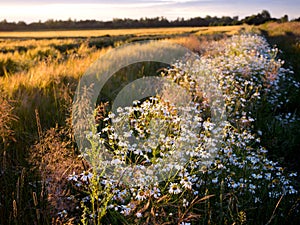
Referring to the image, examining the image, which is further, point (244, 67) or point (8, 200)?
point (244, 67)

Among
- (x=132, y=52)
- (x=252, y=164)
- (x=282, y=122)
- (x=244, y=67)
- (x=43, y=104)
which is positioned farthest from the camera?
(x=132, y=52)

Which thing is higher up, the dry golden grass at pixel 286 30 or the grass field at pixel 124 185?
the dry golden grass at pixel 286 30

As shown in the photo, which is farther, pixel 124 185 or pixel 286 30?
pixel 286 30

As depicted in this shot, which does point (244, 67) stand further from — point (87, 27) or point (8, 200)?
point (87, 27)

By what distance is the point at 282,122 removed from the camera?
6621 mm

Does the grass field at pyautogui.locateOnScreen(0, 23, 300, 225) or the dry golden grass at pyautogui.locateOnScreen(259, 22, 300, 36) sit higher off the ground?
the dry golden grass at pyautogui.locateOnScreen(259, 22, 300, 36)

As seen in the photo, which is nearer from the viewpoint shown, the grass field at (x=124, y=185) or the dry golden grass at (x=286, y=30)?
the grass field at (x=124, y=185)

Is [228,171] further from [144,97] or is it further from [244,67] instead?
[244,67]

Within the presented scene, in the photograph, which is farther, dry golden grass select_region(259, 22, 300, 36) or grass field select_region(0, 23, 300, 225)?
dry golden grass select_region(259, 22, 300, 36)

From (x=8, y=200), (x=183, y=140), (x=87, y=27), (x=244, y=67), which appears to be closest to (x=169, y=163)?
(x=183, y=140)

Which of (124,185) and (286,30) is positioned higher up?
(286,30)

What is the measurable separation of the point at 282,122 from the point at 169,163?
3911mm

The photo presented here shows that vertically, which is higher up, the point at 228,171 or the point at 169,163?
the point at 169,163

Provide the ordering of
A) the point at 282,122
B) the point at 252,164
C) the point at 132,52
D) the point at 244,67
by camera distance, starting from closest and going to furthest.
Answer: the point at 252,164
the point at 282,122
the point at 244,67
the point at 132,52
